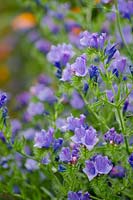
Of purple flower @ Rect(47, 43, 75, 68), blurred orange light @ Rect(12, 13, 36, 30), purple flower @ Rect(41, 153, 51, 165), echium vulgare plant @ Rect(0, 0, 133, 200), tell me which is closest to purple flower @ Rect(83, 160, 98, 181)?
echium vulgare plant @ Rect(0, 0, 133, 200)

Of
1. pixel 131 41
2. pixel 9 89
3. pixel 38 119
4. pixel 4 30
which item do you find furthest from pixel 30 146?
pixel 4 30

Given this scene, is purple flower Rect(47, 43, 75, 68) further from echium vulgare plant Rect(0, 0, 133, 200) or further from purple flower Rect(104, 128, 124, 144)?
purple flower Rect(104, 128, 124, 144)

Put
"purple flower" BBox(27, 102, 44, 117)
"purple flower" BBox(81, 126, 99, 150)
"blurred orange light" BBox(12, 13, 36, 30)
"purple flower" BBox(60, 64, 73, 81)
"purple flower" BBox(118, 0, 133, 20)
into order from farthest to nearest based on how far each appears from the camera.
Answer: "blurred orange light" BBox(12, 13, 36, 30), "purple flower" BBox(27, 102, 44, 117), "purple flower" BBox(118, 0, 133, 20), "purple flower" BBox(60, 64, 73, 81), "purple flower" BBox(81, 126, 99, 150)

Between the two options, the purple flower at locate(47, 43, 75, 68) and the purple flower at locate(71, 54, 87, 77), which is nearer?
the purple flower at locate(71, 54, 87, 77)

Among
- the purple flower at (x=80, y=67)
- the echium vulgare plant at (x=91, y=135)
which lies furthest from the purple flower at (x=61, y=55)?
the purple flower at (x=80, y=67)

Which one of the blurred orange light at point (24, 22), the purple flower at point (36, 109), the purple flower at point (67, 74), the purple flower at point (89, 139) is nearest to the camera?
the purple flower at point (89, 139)

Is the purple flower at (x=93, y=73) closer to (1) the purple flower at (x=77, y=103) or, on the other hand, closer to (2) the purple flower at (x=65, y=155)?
(2) the purple flower at (x=65, y=155)

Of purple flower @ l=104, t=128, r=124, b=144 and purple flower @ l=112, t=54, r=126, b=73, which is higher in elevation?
purple flower @ l=112, t=54, r=126, b=73

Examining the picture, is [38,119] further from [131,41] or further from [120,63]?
[120,63]
